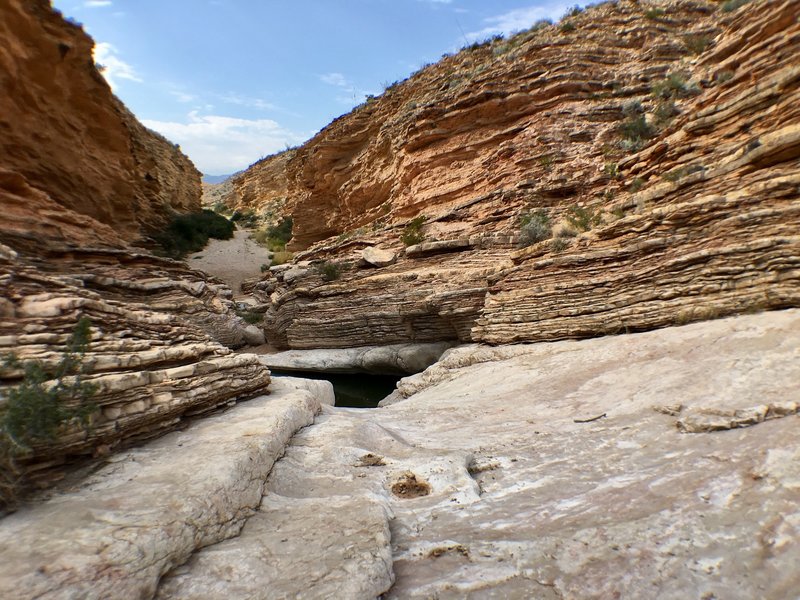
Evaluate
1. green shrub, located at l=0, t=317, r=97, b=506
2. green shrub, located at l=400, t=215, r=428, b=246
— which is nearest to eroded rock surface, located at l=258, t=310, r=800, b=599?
green shrub, located at l=0, t=317, r=97, b=506

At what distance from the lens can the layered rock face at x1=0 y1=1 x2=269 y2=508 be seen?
326cm

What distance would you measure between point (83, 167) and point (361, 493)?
1705 centimetres

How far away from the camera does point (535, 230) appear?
33.6ft

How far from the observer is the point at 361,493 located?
3008 millimetres

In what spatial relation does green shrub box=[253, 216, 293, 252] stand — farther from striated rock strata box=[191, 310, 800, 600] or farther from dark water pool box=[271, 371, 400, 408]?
striated rock strata box=[191, 310, 800, 600]

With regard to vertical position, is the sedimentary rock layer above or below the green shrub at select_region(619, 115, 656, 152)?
below

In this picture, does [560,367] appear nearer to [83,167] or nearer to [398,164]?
[398,164]

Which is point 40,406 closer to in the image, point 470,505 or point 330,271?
point 470,505

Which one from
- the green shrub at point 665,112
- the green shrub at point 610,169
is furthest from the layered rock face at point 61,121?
the green shrub at point 665,112

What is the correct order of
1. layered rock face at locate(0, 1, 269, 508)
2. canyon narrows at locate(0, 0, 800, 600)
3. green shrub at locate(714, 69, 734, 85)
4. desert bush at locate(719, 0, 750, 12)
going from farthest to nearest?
desert bush at locate(719, 0, 750, 12), green shrub at locate(714, 69, 734, 85), layered rock face at locate(0, 1, 269, 508), canyon narrows at locate(0, 0, 800, 600)

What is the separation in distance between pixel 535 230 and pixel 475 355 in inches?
160

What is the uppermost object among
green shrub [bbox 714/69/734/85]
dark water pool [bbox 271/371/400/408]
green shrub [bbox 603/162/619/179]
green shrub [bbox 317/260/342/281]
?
green shrub [bbox 714/69/734/85]

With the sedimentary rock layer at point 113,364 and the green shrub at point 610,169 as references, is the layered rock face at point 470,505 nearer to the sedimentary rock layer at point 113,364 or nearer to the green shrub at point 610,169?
the sedimentary rock layer at point 113,364

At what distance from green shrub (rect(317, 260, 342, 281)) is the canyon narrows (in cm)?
8
